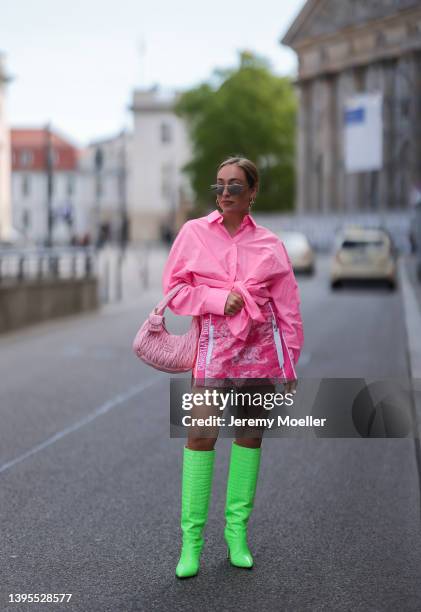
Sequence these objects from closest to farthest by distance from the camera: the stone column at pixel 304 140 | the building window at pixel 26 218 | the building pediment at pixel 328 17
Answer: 1. the building pediment at pixel 328 17
2. the stone column at pixel 304 140
3. the building window at pixel 26 218

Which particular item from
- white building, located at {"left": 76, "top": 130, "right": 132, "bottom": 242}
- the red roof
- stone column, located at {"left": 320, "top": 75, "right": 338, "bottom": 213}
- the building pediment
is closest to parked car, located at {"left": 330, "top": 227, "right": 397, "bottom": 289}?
the building pediment

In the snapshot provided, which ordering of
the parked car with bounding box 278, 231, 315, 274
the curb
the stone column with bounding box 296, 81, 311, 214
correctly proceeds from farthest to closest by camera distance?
the stone column with bounding box 296, 81, 311, 214 < the parked car with bounding box 278, 231, 315, 274 < the curb

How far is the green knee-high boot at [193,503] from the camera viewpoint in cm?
447

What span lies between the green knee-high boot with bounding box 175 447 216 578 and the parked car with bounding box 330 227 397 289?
80.5 ft

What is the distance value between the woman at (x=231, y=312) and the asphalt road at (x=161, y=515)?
A: 0.34 meters

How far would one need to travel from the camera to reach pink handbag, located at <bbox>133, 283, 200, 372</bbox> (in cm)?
445

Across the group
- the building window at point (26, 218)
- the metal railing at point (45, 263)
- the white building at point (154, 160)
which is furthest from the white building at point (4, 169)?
the metal railing at point (45, 263)

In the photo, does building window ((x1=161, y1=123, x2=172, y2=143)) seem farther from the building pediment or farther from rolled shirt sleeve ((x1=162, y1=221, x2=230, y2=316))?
rolled shirt sleeve ((x1=162, y1=221, x2=230, y2=316))

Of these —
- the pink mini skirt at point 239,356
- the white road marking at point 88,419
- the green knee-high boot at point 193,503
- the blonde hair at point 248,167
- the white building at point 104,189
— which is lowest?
the white road marking at point 88,419

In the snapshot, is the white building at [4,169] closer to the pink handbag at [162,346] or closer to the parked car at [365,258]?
the parked car at [365,258]

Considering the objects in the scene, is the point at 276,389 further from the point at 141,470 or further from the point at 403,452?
the point at 403,452

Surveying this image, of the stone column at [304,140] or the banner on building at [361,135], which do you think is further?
the stone column at [304,140]

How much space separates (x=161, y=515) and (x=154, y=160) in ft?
343

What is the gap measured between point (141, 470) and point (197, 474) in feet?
8.12
